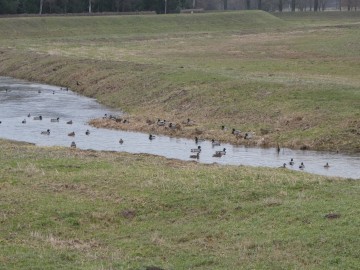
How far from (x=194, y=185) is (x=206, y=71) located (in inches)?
1531

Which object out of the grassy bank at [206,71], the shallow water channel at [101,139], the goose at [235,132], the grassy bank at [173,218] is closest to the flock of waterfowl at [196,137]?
the goose at [235,132]

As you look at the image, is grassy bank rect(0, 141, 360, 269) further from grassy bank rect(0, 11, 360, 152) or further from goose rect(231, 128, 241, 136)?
grassy bank rect(0, 11, 360, 152)

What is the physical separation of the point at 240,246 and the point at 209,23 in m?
119

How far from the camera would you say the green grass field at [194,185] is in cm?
1997

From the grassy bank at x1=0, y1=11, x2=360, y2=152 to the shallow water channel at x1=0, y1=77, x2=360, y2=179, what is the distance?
73.1 inches

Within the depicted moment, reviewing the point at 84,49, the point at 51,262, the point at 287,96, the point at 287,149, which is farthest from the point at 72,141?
the point at 84,49

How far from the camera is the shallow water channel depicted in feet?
124

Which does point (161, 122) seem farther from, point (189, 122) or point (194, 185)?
point (194, 185)

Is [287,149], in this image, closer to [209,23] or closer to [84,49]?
[84,49]

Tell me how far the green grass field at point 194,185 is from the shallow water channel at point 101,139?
1.98 metres

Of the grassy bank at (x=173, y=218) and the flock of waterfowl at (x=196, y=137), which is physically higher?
the grassy bank at (x=173, y=218)

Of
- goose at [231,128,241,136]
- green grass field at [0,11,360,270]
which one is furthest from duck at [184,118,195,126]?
goose at [231,128,241,136]

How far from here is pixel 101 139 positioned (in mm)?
45031

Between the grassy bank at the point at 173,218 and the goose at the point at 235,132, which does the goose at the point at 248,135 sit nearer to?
the goose at the point at 235,132
